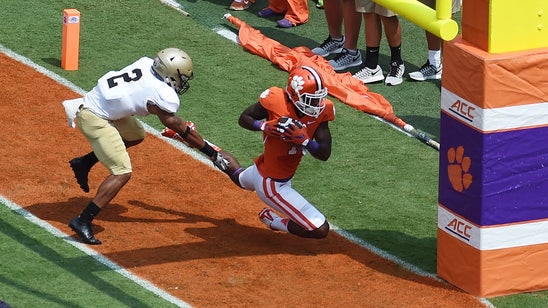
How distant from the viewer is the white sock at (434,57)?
1345 centimetres

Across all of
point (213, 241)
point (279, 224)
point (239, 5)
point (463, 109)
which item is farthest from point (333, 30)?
point (463, 109)

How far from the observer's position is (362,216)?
34.9 ft

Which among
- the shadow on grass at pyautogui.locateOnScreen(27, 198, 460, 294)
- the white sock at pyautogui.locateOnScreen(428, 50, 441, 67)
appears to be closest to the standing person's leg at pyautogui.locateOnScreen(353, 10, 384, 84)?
the white sock at pyautogui.locateOnScreen(428, 50, 441, 67)

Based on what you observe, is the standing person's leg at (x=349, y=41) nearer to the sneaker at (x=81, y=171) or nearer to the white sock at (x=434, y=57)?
the white sock at (x=434, y=57)

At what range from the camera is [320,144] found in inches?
372

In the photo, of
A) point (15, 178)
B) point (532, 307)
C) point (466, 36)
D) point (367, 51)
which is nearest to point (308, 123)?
point (466, 36)

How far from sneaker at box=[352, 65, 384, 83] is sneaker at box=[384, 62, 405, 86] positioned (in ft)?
0.28

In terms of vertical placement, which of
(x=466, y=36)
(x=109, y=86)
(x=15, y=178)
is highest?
(x=466, y=36)

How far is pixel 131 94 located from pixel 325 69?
12.9 ft

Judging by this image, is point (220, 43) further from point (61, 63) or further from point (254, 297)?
point (254, 297)

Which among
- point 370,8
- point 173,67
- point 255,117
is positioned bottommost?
point 370,8

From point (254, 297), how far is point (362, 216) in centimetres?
190

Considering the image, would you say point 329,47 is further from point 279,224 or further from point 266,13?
point 279,224

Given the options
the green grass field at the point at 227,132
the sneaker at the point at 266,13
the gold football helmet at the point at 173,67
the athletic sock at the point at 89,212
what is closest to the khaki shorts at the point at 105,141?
the athletic sock at the point at 89,212
